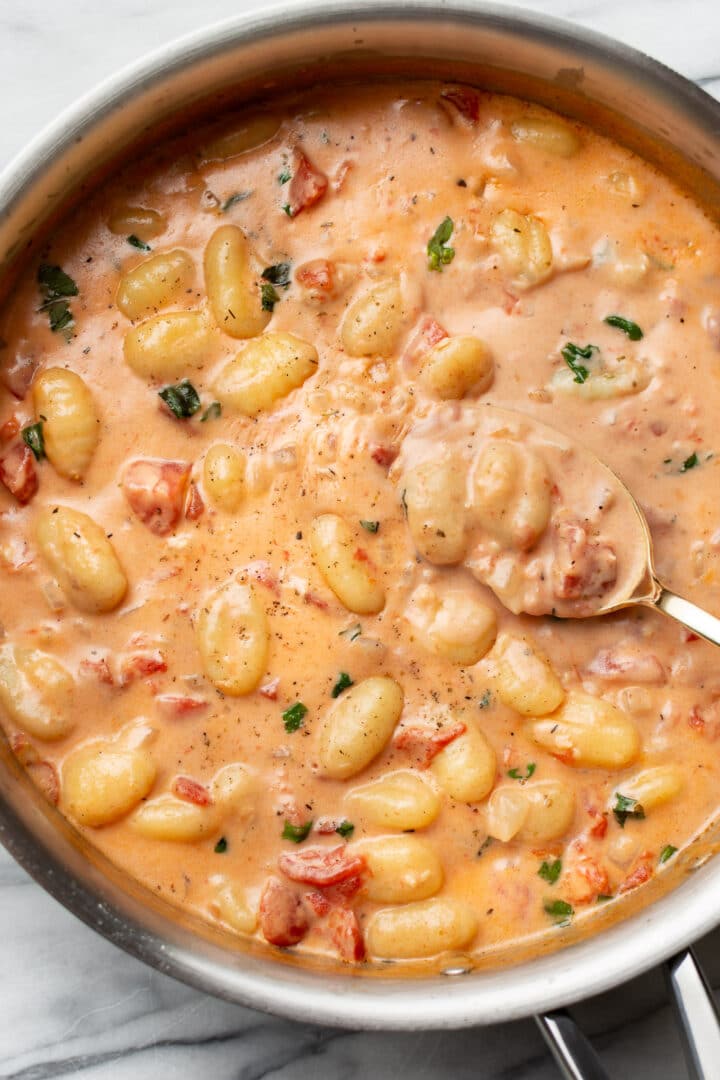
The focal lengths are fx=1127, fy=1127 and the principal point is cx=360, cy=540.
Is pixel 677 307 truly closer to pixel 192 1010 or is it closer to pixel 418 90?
pixel 418 90

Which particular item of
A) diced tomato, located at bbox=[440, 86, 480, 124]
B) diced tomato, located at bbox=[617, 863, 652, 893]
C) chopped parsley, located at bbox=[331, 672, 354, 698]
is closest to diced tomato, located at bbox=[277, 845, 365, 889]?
chopped parsley, located at bbox=[331, 672, 354, 698]

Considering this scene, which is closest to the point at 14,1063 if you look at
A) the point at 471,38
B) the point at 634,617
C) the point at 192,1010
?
the point at 192,1010

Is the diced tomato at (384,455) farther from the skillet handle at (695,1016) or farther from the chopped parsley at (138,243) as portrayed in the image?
the skillet handle at (695,1016)

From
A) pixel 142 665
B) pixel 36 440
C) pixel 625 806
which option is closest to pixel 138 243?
pixel 36 440

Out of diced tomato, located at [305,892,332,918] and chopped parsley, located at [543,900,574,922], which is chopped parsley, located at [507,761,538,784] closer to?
chopped parsley, located at [543,900,574,922]

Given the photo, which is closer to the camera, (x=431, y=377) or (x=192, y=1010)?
(x=431, y=377)
